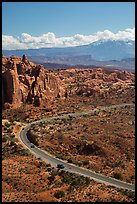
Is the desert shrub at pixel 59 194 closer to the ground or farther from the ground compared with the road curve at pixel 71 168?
farther from the ground

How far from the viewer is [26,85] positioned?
194 ft

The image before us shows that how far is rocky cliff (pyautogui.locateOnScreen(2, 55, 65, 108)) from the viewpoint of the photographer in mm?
54750

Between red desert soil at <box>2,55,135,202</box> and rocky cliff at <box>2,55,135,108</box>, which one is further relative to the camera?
rocky cliff at <box>2,55,135,108</box>

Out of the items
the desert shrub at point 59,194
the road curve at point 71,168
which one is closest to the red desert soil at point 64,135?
the desert shrub at point 59,194

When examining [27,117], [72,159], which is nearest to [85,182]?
[72,159]

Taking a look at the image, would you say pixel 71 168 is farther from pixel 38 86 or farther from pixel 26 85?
pixel 26 85

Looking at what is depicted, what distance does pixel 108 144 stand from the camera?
3572 centimetres

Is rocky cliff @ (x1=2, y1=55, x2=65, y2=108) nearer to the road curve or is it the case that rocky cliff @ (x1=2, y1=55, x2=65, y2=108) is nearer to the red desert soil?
the red desert soil

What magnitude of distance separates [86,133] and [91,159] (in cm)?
809

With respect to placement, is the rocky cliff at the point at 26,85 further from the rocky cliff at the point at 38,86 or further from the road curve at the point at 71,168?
the road curve at the point at 71,168

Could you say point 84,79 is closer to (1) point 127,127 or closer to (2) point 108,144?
(1) point 127,127

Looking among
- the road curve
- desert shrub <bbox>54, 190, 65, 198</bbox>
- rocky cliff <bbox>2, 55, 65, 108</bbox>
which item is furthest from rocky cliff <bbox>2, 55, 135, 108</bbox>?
desert shrub <bbox>54, 190, 65, 198</bbox>

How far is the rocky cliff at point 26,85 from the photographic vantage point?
54.8 metres

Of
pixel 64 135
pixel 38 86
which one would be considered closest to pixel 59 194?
pixel 64 135
